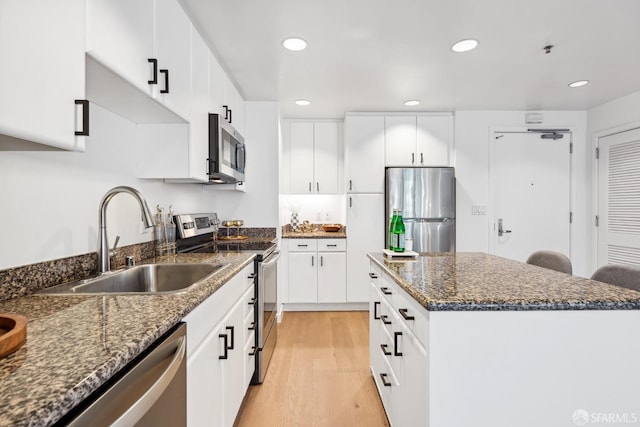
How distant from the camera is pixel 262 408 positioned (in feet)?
6.57

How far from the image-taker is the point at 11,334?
25.7 inches

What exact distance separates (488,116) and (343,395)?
11.6ft

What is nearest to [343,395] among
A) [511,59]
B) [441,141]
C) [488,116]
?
[511,59]

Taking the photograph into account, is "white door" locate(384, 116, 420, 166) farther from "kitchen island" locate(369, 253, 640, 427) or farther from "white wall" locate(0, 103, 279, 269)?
"kitchen island" locate(369, 253, 640, 427)

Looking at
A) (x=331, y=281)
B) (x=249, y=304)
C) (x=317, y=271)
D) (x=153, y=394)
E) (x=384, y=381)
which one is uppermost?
(x=153, y=394)

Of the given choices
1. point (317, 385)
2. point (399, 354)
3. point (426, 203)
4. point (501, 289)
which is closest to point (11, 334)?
point (399, 354)

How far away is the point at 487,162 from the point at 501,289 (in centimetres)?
320

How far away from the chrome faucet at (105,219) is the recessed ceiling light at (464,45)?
89.7 inches

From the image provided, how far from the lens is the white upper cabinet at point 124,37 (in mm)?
1020

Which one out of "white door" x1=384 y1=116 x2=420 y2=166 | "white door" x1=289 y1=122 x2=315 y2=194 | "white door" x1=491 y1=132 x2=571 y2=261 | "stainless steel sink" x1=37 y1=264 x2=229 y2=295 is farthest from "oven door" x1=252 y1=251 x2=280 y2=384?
"white door" x1=491 y1=132 x2=571 y2=261

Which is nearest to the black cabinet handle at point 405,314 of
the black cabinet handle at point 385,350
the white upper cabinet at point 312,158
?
the black cabinet handle at point 385,350

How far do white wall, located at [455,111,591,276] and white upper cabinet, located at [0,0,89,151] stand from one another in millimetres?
3827

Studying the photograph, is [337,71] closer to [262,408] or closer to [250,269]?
[250,269]

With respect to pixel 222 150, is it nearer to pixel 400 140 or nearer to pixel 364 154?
pixel 364 154
